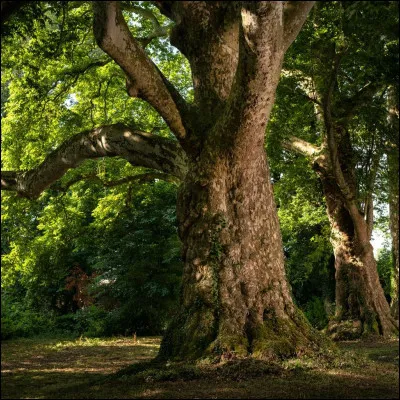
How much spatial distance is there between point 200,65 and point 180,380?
17.3ft

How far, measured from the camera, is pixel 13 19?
834 centimetres

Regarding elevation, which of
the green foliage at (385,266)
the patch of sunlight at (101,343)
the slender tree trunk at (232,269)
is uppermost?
the green foliage at (385,266)

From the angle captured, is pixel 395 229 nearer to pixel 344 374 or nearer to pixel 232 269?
pixel 232 269

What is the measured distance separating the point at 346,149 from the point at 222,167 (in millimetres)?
8238

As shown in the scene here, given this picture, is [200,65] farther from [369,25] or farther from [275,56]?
[369,25]

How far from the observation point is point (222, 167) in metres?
7.98

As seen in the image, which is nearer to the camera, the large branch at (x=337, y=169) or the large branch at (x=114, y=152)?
the large branch at (x=114, y=152)

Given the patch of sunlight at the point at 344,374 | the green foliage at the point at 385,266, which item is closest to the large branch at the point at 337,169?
the patch of sunlight at the point at 344,374

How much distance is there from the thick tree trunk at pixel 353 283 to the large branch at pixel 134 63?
25.3 ft

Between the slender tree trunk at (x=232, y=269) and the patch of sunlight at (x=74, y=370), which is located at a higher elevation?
the slender tree trunk at (x=232, y=269)

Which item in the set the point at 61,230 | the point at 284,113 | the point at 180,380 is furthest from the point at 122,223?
the point at 180,380

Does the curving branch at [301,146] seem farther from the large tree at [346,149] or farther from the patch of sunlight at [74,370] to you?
the patch of sunlight at [74,370]

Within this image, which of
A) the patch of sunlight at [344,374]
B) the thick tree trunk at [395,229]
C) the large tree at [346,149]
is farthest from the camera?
the large tree at [346,149]

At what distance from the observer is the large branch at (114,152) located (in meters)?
9.12
